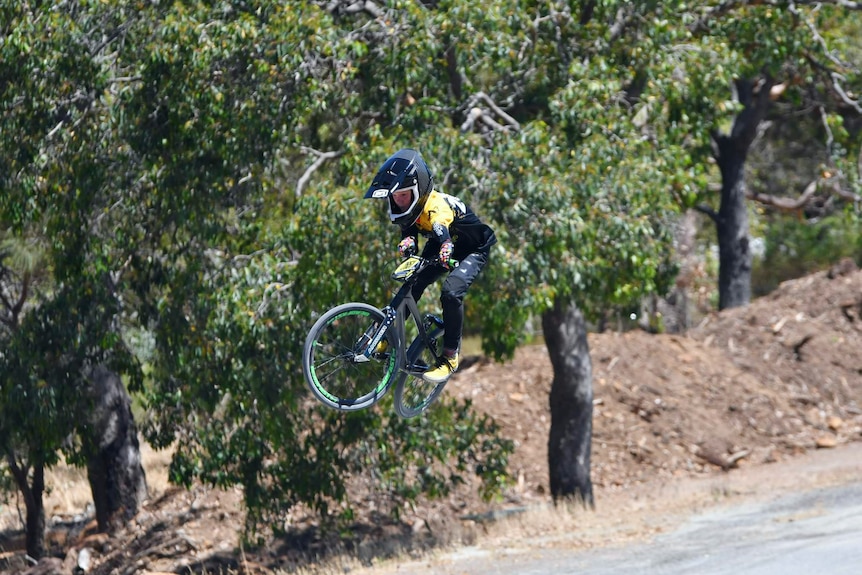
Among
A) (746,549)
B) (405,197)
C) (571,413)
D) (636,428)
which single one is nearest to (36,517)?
(571,413)

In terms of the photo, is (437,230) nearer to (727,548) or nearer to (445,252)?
(445,252)

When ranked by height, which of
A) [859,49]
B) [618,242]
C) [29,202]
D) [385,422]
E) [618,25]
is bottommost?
[385,422]

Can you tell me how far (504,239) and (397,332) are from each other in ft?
16.8

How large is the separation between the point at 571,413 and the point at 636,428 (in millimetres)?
5476

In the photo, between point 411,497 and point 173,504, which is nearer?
point 411,497

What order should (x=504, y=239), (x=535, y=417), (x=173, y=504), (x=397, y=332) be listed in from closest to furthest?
1. (x=397, y=332)
2. (x=504, y=239)
3. (x=173, y=504)
4. (x=535, y=417)

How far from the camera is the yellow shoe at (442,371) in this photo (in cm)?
886

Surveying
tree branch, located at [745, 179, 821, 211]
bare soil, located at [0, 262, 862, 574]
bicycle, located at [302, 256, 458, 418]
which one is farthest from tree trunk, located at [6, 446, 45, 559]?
tree branch, located at [745, 179, 821, 211]

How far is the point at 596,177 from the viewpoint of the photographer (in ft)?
47.4

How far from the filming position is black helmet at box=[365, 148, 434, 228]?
26.7 feet

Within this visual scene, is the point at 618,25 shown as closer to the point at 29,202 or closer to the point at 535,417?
the point at 29,202

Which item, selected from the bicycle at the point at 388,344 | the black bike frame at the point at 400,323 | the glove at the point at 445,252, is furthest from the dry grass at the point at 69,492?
the glove at the point at 445,252

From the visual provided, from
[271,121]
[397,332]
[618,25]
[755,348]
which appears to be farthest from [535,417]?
[397,332]

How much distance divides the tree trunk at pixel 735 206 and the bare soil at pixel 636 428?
3.37ft
